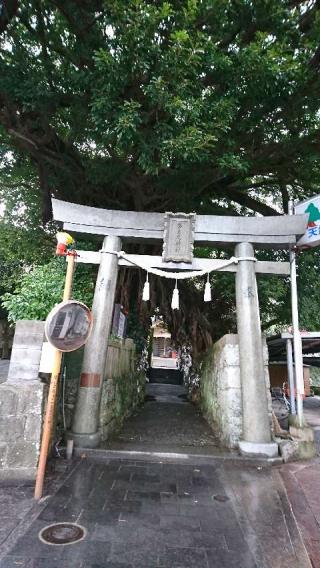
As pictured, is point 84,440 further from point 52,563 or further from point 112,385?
point 52,563

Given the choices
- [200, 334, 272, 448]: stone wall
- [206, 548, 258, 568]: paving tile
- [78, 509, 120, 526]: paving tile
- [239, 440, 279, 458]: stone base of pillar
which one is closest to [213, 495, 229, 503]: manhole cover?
[206, 548, 258, 568]: paving tile

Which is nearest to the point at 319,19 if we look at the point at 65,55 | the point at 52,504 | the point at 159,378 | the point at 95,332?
the point at 65,55

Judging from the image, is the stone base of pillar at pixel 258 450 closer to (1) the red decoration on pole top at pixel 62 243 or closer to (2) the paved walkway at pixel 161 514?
(2) the paved walkway at pixel 161 514

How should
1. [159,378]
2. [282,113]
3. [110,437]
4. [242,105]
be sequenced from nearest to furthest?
1. [110,437]
2. [242,105]
3. [282,113]
4. [159,378]

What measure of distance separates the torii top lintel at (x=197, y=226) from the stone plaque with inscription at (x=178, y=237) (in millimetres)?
136

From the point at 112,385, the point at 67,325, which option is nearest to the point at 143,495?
the point at 67,325

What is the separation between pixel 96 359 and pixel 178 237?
2677mm

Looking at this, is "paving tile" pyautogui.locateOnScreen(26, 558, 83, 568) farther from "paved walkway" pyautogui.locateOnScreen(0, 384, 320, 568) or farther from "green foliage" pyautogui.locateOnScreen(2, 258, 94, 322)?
"green foliage" pyautogui.locateOnScreen(2, 258, 94, 322)

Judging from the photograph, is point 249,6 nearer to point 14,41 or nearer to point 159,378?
point 14,41

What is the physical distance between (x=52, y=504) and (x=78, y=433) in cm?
185

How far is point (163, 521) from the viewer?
10.6ft

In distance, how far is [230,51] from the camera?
21.7 ft

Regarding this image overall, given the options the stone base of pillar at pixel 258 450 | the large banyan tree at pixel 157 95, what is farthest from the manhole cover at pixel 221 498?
the large banyan tree at pixel 157 95

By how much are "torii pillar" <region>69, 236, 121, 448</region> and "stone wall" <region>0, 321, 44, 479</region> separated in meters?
1.20
